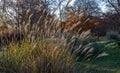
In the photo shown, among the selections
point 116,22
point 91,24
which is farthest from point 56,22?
point 116,22

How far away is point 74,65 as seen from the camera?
4.44 metres

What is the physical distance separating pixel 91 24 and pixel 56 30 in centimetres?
Answer: 2621

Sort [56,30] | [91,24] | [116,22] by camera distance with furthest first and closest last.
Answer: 1. [116,22]
2. [91,24]
3. [56,30]

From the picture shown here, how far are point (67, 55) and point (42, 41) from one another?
1.56 feet

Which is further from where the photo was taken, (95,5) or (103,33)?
(103,33)

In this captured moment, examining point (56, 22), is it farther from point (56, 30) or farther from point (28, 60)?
point (28, 60)

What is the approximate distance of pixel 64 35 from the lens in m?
4.59

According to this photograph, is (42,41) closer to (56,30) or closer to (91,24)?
(56,30)

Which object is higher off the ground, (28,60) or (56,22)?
(56,22)

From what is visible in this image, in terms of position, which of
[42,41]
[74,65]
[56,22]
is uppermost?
[56,22]

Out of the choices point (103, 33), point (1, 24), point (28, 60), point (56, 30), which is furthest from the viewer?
point (103, 33)

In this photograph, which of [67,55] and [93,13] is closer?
[67,55]

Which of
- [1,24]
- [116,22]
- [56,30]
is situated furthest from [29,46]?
[116,22]

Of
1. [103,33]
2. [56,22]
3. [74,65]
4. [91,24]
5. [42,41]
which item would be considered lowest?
[103,33]
